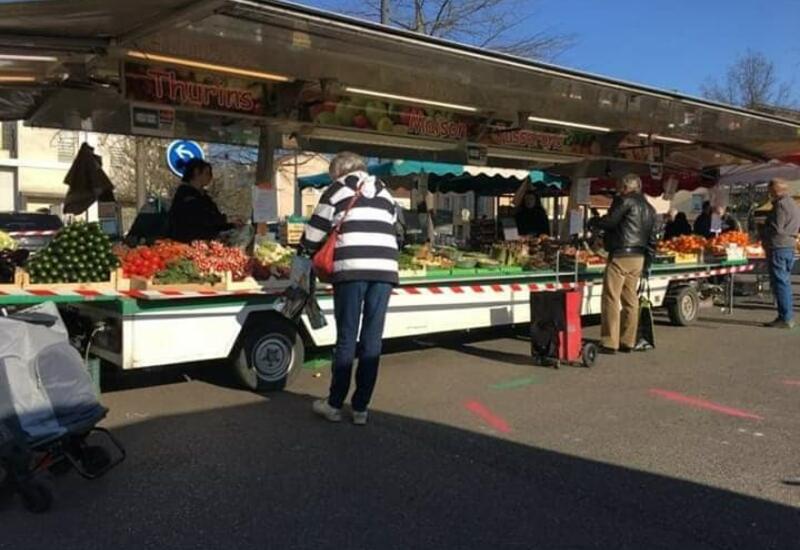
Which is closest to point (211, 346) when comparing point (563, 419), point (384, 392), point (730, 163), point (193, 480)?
point (384, 392)

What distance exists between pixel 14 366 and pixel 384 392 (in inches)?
130

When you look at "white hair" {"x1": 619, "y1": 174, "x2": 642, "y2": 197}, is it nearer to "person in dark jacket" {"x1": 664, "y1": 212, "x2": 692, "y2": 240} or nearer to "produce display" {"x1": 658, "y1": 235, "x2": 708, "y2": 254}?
"produce display" {"x1": 658, "y1": 235, "x2": 708, "y2": 254}

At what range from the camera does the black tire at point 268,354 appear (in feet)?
21.2

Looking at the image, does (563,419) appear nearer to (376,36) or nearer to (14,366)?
(376,36)

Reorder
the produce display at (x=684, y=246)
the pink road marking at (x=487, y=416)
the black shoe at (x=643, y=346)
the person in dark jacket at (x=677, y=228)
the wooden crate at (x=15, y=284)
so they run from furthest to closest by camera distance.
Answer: the person in dark jacket at (x=677, y=228) < the produce display at (x=684, y=246) < the black shoe at (x=643, y=346) < the pink road marking at (x=487, y=416) < the wooden crate at (x=15, y=284)

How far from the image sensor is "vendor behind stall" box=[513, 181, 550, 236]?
42.0ft

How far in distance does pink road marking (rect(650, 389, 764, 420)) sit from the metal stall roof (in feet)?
9.98

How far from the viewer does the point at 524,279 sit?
890 cm

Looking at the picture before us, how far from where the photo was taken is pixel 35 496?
12.8ft

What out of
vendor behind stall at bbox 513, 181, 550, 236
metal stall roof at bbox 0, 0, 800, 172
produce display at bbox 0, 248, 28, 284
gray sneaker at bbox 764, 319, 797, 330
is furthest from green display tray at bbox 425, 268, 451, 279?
gray sneaker at bbox 764, 319, 797, 330

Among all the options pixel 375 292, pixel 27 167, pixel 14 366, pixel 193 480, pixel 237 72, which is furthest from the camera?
pixel 27 167

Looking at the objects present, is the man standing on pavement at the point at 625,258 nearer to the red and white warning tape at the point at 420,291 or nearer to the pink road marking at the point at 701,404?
the red and white warning tape at the point at 420,291

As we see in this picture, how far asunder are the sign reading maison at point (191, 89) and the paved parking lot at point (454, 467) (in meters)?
2.68

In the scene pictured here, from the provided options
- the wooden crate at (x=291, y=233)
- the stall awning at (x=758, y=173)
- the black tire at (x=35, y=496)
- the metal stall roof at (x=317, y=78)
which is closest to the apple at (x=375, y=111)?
the metal stall roof at (x=317, y=78)
